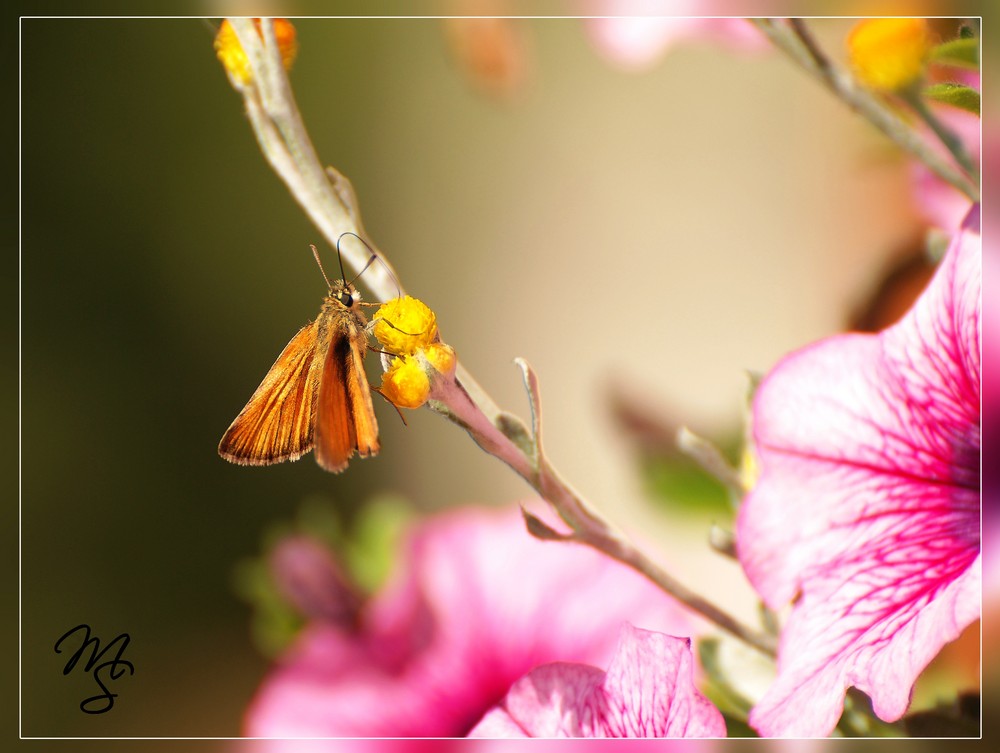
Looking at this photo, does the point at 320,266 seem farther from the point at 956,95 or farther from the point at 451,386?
the point at 956,95

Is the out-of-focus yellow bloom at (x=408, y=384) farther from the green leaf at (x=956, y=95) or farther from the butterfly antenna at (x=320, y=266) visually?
the green leaf at (x=956, y=95)

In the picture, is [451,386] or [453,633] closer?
[451,386]

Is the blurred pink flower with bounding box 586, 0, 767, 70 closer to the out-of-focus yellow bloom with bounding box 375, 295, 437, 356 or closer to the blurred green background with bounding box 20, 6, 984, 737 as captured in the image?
the blurred green background with bounding box 20, 6, 984, 737

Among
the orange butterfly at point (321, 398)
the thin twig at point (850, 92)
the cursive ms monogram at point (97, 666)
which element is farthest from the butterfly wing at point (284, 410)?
the thin twig at point (850, 92)

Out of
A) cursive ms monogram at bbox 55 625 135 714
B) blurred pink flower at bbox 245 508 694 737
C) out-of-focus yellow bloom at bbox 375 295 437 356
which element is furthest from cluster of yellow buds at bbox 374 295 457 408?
cursive ms monogram at bbox 55 625 135 714

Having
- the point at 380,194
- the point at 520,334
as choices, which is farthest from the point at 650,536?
the point at 380,194

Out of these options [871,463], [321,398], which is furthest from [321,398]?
[871,463]
